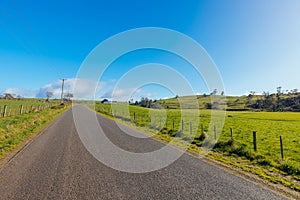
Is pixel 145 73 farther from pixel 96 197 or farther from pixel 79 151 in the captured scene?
pixel 96 197

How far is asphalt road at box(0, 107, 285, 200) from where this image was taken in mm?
4141

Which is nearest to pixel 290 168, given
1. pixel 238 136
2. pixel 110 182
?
pixel 110 182

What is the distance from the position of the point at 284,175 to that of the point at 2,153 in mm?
10518

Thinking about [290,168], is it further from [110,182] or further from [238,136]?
[238,136]

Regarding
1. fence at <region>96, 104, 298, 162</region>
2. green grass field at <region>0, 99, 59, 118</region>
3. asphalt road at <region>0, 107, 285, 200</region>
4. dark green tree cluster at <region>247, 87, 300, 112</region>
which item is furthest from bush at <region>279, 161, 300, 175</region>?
dark green tree cluster at <region>247, 87, 300, 112</region>

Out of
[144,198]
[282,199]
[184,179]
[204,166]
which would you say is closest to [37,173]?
[144,198]

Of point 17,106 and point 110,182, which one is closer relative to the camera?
point 110,182

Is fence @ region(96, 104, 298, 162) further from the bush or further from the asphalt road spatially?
the asphalt road

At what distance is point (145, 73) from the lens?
58.4ft

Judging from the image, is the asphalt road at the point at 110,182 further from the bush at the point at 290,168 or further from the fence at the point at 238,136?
the fence at the point at 238,136

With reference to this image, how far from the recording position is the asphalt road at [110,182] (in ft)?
13.6

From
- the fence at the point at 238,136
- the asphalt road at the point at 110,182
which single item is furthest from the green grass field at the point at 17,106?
the asphalt road at the point at 110,182

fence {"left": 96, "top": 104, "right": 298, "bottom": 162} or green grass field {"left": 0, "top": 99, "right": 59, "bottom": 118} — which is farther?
green grass field {"left": 0, "top": 99, "right": 59, "bottom": 118}

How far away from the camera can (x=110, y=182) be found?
4801mm
